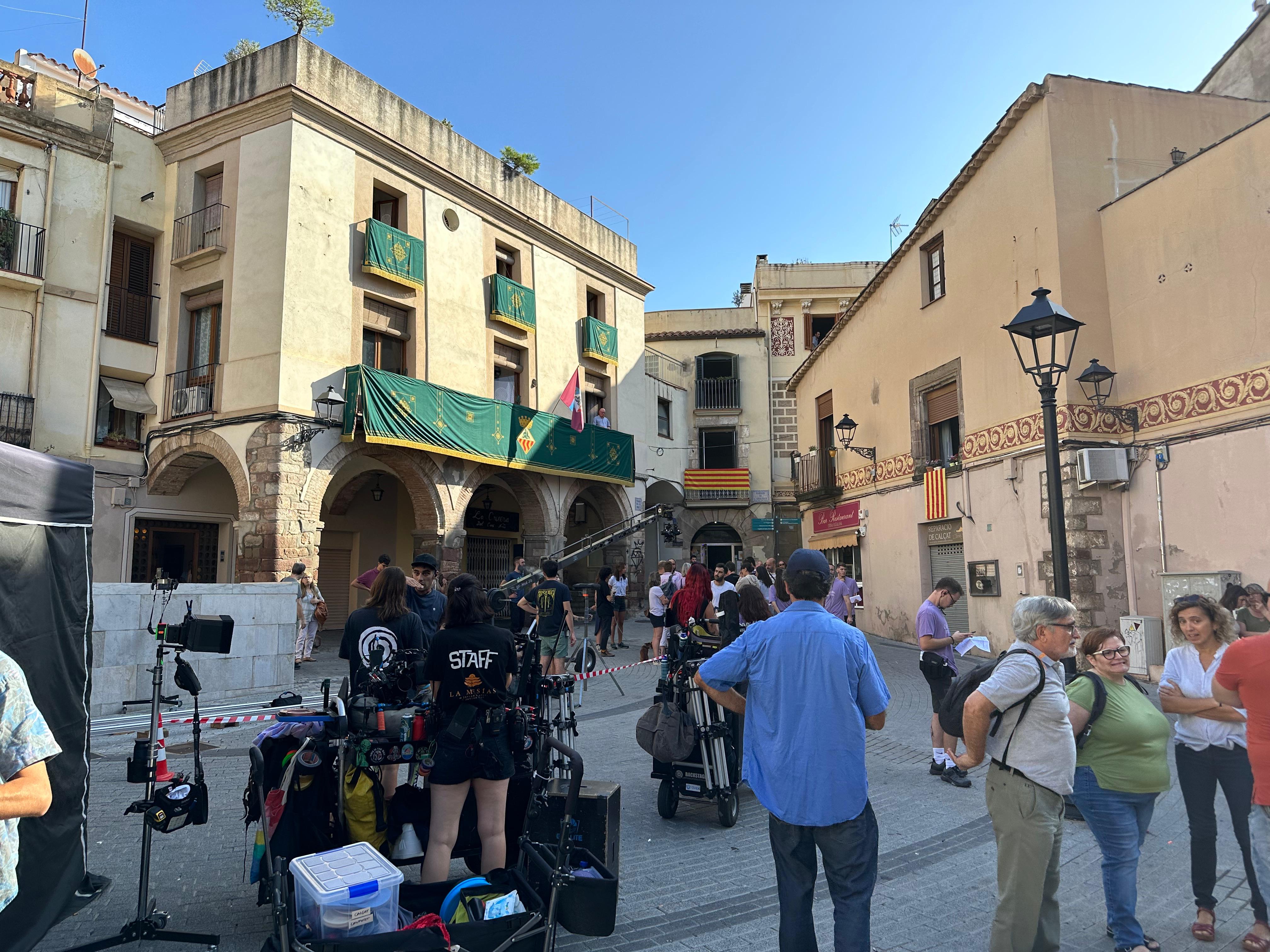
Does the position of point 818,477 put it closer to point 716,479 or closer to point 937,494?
point 937,494

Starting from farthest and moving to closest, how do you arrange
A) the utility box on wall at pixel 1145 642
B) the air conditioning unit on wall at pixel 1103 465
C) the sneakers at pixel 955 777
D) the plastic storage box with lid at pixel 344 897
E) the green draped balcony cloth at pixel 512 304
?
the green draped balcony cloth at pixel 512 304 → the air conditioning unit on wall at pixel 1103 465 → the utility box on wall at pixel 1145 642 → the sneakers at pixel 955 777 → the plastic storage box with lid at pixel 344 897

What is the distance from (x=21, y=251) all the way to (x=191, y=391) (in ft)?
11.4

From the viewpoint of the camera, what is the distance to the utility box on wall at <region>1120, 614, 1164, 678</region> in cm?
1092

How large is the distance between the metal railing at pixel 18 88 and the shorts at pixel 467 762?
1671 centimetres

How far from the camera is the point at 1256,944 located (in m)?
3.66

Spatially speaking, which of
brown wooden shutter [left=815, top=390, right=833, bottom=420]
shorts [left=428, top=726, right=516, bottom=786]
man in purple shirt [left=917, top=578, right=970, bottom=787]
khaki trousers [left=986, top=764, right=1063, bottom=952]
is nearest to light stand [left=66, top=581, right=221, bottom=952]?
shorts [left=428, top=726, right=516, bottom=786]

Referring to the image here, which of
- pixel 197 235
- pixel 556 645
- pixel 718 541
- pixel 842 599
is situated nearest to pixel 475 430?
pixel 197 235

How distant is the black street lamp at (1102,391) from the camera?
11828 millimetres

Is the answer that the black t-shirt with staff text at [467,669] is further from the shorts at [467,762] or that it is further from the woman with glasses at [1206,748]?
the woman with glasses at [1206,748]

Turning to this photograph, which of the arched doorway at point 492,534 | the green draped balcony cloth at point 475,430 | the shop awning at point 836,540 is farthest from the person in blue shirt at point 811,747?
the arched doorway at point 492,534

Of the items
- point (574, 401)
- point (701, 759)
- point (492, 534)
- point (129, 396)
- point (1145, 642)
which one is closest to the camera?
point (701, 759)

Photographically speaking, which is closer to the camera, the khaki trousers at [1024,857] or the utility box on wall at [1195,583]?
the khaki trousers at [1024,857]

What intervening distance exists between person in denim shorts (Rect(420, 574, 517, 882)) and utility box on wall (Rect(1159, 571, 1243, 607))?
919 cm

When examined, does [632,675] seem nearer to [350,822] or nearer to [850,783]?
[350,822]
